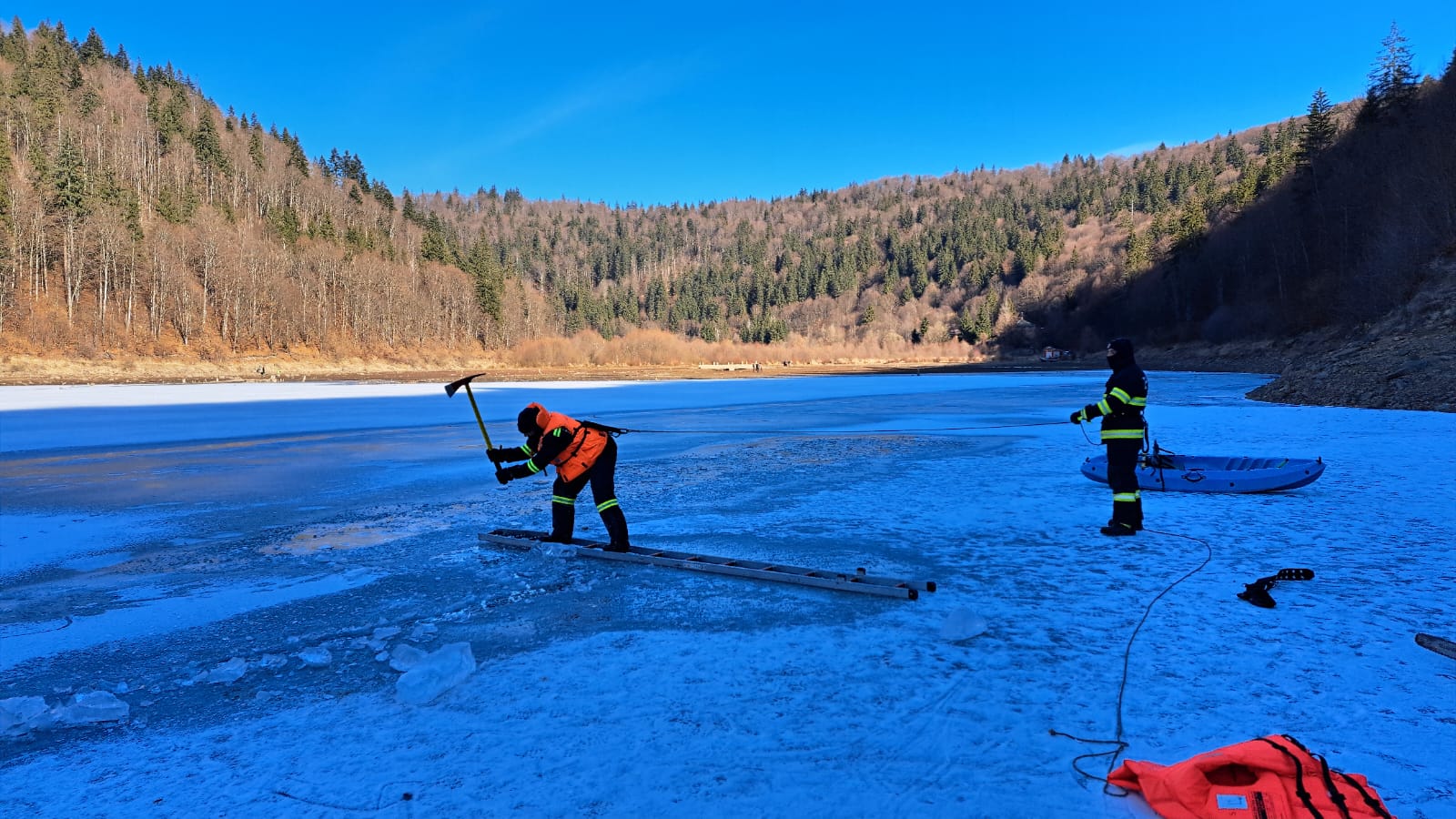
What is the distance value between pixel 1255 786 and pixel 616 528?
14.4 ft

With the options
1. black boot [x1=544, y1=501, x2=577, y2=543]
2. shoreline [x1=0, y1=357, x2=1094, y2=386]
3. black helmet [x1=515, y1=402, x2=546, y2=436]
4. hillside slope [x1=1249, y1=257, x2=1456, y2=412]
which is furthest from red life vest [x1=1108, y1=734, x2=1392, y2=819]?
shoreline [x1=0, y1=357, x2=1094, y2=386]

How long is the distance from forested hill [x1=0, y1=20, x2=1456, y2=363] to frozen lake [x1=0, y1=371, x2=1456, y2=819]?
121 feet

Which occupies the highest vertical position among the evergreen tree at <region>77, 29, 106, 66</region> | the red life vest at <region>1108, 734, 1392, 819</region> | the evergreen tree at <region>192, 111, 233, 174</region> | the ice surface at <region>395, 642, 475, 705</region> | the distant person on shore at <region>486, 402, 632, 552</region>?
the evergreen tree at <region>77, 29, 106, 66</region>

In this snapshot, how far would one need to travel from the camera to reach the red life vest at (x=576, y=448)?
6020mm

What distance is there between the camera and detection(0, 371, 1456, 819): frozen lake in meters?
2.82

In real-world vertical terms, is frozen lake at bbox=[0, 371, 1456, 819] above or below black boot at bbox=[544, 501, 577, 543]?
below

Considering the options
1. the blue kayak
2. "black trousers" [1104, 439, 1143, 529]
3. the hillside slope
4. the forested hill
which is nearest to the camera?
"black trousers" [1104, 439, 1143, 529]

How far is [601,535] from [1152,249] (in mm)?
99626

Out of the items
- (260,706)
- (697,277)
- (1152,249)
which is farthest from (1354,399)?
(697,277)

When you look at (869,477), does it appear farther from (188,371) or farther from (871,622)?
(188,371)

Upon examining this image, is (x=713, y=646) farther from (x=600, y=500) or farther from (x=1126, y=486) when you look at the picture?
(x=1126, y=486)

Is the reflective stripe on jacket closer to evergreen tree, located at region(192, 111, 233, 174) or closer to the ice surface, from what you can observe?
the ice surface

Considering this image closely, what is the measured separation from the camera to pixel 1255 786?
2.46 metres

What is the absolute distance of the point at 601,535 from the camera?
7098 mm
